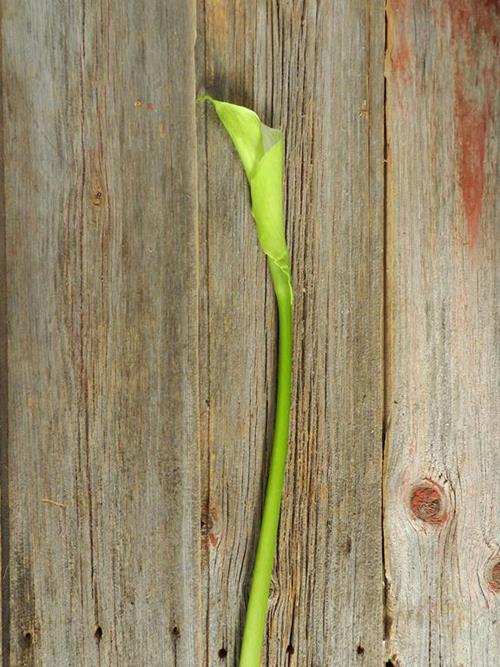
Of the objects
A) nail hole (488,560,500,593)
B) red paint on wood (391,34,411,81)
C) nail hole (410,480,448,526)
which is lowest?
nail hole (488,560,500,593)

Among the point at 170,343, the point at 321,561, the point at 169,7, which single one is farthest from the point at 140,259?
the point at 321,561

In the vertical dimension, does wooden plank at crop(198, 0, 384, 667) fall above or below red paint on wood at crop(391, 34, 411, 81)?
below

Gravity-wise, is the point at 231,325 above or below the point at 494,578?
above

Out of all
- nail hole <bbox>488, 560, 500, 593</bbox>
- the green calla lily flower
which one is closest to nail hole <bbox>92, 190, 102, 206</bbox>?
the green calla lily flower

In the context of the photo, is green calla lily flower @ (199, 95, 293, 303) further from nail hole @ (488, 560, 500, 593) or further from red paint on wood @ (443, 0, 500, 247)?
nail hole @ (488, 560, 500, 593)

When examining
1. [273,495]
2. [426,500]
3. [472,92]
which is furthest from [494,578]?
[472,92]

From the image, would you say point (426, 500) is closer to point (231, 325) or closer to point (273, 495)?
point (273, 495)

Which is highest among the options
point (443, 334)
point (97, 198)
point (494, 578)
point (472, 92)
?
point (472, 92)
